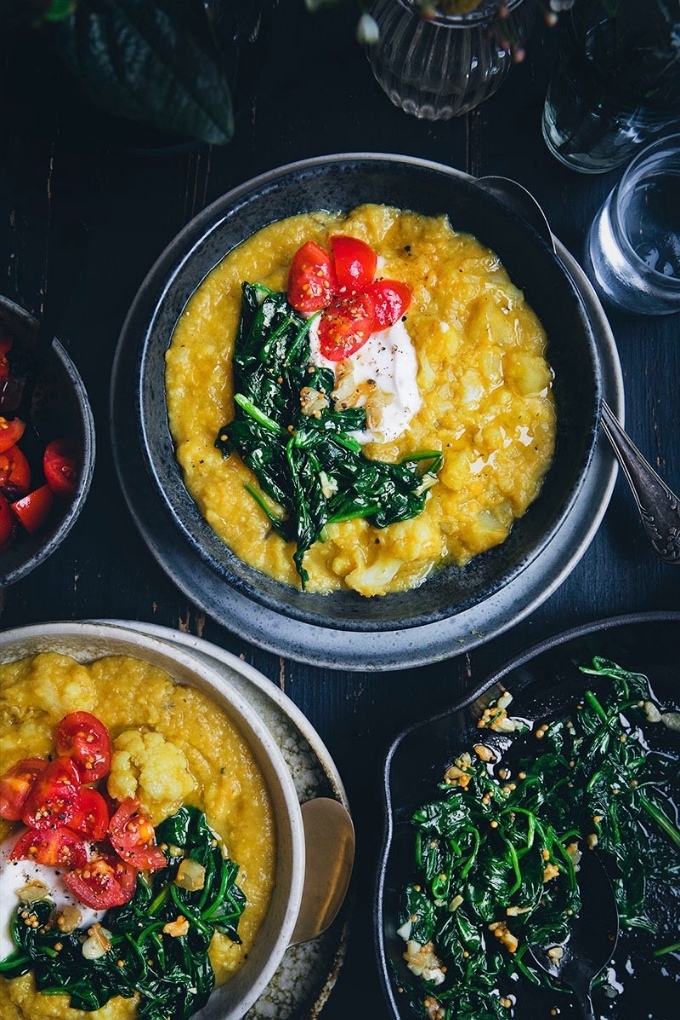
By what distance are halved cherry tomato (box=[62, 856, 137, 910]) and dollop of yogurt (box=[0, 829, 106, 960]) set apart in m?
0.06

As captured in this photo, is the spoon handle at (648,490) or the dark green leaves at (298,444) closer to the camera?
the dark green leaves at (298,444)

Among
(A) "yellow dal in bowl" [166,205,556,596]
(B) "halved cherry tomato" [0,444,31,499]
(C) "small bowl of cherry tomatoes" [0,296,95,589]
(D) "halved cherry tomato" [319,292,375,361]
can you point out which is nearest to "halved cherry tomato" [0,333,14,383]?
(C) "small bowl of cherry tomatoes" [0,296,95,589]

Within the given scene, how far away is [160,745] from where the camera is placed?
3.50 meters

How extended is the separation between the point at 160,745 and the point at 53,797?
17.2 inches

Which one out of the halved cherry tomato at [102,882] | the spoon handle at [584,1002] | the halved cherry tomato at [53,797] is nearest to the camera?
the halved cherry tomato at [53,797]

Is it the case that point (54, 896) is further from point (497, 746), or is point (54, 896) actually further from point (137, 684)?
point (497, 746)

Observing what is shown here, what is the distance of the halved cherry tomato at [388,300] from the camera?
359cm

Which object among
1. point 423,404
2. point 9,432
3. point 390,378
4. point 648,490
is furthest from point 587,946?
point 9,432

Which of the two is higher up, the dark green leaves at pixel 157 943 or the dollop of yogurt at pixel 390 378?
the dollop of yogurt at pixel 390 378

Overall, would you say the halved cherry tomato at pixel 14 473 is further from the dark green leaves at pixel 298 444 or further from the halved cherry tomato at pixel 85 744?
the halved cherry tomato at pixel 85 744

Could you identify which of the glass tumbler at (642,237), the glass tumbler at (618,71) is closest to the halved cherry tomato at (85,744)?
the glass tumbler at (642,237)

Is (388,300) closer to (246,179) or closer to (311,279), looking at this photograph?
(311,279)

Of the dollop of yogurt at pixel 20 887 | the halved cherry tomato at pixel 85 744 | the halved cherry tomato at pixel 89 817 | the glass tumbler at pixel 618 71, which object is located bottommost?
the dollop of yogurt at pixel 20 887

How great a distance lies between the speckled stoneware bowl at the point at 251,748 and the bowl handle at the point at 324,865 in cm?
20
